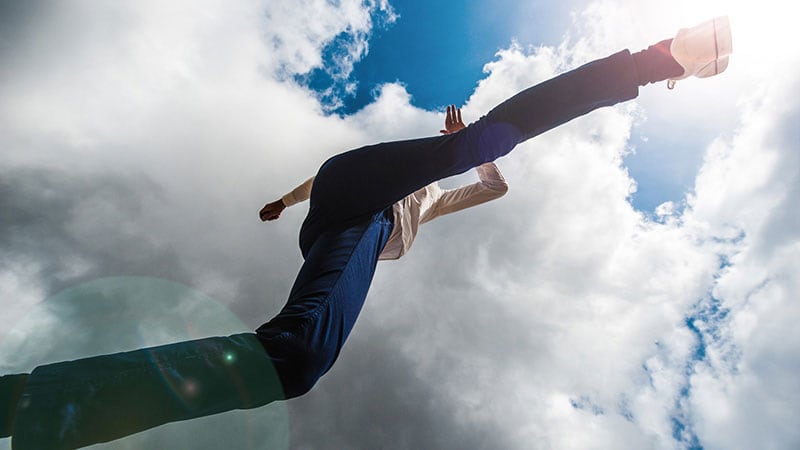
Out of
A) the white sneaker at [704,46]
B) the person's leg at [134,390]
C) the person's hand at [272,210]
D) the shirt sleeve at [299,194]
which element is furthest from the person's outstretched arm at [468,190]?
the person's leg at [134,390]

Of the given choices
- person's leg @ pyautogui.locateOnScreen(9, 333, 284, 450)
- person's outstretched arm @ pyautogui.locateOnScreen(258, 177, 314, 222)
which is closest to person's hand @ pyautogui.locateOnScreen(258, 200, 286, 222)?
person's outstretched arm @ pyautogui.locateOnScreen(258, 177, 314, 222)

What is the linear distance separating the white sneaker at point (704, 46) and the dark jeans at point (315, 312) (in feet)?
0.93

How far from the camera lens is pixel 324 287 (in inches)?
99.0

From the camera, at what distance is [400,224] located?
11.6ft

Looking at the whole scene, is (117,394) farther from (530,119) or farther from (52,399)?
(530,119)

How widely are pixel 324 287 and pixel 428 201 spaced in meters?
1.76

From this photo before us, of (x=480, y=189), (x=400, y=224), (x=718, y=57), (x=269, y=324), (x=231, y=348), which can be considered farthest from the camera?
(x=480, y=189)

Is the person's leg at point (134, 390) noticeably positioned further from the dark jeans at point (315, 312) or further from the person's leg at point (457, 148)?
the person's leg at point (457, 148)

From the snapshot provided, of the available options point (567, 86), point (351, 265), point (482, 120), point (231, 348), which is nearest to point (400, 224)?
point (351, 265)

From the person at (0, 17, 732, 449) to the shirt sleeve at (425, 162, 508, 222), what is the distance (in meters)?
0.54

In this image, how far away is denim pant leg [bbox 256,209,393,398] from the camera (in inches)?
82.4

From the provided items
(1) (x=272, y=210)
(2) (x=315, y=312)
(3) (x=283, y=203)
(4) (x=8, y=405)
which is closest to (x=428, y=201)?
(3) (x=283, y=203)

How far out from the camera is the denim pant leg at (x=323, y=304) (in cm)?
209

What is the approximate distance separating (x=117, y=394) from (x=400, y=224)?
230 cm
